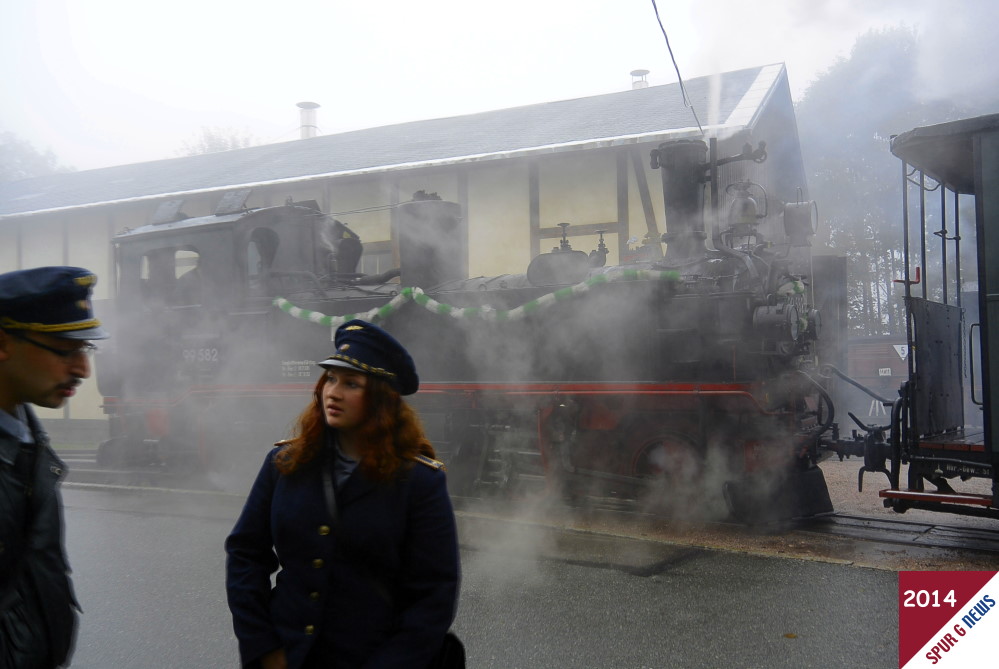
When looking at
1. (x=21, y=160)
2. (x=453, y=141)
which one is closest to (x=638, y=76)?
(x=453, y=141)

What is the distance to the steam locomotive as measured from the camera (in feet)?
21.4

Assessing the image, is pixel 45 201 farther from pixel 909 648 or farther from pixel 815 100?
pixel 815 100

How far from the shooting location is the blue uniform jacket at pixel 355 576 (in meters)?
1.87

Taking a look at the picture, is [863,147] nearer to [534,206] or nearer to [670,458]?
[534,206]

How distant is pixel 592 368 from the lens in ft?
23.7

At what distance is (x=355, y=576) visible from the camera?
1905 millimetres

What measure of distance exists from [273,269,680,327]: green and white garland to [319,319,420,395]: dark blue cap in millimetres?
4962

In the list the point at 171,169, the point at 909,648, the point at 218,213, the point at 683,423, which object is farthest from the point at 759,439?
the point at 171,169

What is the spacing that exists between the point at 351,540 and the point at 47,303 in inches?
36.5

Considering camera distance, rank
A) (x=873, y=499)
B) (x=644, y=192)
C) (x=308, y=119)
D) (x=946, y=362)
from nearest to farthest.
→ (x=946, y=362)
(x=873, y=499)
(x=644, y=192)
(x=308, y=119)

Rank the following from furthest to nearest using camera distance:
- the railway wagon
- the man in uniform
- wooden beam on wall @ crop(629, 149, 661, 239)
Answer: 1. wooden beam on wall @ crop(629, 149, 661, 239)
2. the railway wagon
3. the man in uniform

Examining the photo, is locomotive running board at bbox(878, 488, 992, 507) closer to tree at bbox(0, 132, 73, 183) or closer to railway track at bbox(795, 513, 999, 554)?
railway track at bbox(795, 513, 999, 554)

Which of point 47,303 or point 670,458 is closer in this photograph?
point 47,303

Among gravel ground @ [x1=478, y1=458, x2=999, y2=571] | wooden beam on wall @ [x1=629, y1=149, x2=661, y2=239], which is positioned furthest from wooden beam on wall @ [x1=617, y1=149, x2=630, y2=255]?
gravel ground @ [x1=478, y1=458, x2=999, y2=571]
